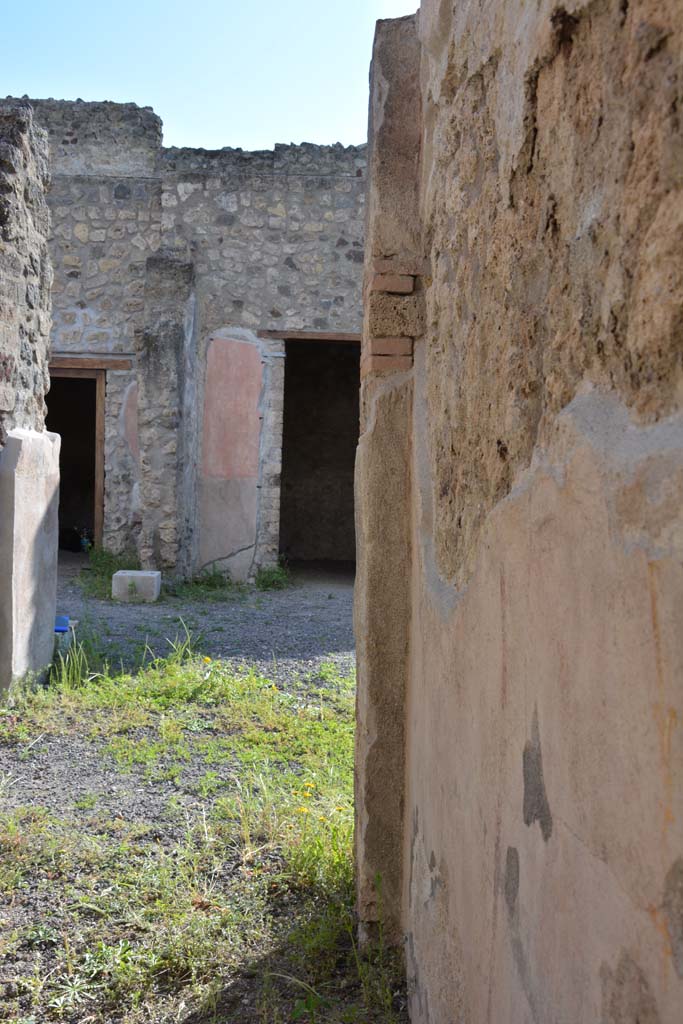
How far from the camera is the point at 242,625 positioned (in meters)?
7.28

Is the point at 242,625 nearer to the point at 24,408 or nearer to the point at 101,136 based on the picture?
the point at 24,408

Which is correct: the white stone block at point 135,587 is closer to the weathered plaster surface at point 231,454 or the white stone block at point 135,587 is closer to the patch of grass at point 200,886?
the weathered plaster surface at point 231,454

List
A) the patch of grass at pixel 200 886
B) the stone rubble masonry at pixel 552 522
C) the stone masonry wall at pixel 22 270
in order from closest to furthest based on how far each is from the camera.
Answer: the stone rubble masonry at pixel 552 522 → the patch of grass at pixel 200 886 → the stone masonry wall at pixel 22 270

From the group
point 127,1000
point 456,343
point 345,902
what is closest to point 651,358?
point 456,343

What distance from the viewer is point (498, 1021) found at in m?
1.26

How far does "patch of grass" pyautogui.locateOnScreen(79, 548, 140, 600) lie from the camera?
8.59 metres

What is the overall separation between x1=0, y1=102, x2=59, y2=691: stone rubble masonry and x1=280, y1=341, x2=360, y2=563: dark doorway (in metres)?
7.50

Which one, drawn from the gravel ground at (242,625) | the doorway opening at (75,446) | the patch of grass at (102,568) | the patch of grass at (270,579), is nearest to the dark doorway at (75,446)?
the doorway opening at (75,446)

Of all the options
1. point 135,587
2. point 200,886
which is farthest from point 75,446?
point 200,886

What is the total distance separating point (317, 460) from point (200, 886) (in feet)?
33.1

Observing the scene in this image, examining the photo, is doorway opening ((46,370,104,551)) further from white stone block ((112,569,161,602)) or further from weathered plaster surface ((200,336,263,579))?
white stone block ((112,569,161,602))

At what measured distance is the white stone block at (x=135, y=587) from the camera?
8147mm

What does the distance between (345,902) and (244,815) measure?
69cm

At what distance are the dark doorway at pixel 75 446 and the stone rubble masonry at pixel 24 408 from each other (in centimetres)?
928
